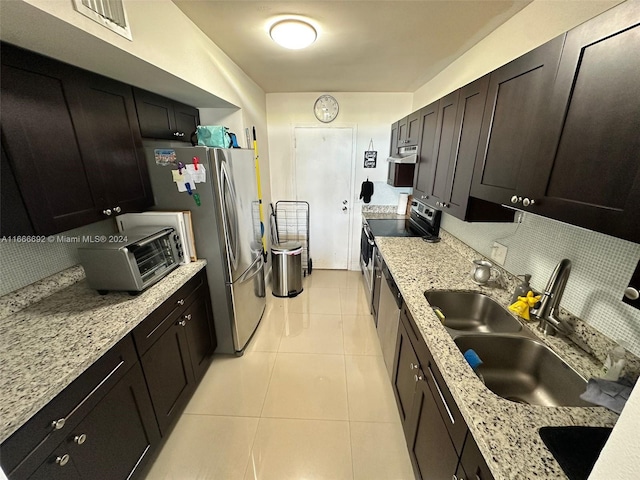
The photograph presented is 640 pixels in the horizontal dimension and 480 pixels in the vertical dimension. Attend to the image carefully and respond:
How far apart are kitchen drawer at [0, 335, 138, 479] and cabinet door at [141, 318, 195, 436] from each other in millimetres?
220

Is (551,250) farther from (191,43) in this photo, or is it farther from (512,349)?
(191,43)

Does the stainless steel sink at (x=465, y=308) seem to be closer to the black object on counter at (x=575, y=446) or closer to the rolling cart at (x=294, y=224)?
the black object on counter at (x=575, y=446)

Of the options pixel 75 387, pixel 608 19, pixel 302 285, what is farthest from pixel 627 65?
pixel 302 285

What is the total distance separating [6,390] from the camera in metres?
0.82

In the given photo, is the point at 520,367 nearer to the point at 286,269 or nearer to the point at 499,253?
the point at 499,253

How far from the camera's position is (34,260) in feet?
4.46

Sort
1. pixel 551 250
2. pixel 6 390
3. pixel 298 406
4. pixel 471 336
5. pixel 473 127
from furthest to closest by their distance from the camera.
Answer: pixel 298 406 → pixel 473 127 → pixel 551 250 → pixel 471 336 → pixel 6 390

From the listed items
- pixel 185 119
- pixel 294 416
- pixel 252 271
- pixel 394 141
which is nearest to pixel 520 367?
pixel 294 416

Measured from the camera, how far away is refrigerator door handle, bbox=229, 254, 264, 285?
2162 mm

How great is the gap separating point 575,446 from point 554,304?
2.08 ft

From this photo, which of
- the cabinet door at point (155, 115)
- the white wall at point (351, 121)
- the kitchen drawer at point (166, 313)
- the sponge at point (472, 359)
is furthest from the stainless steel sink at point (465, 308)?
the white wall at point (351, 121)

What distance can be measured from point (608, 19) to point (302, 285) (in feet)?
10.4

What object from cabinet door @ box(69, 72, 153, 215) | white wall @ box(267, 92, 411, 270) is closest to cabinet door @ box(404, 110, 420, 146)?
white wall @ box(267, 92, 411, 270)

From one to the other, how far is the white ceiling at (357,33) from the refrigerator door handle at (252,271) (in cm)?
178
